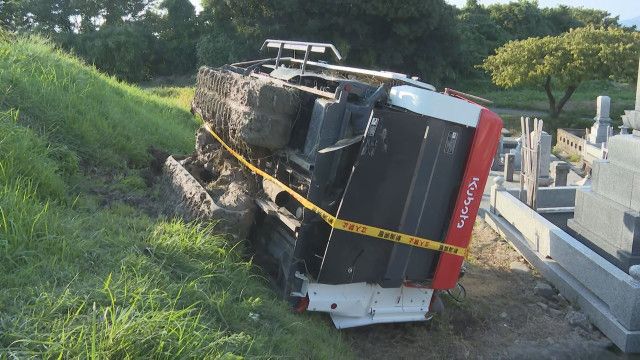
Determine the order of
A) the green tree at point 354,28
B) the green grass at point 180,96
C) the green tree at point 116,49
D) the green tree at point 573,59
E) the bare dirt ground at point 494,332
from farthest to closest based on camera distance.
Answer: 1. the green tree at point 116,49
2. the green tree at point 354,28
3. the green tree at point 573,59
4. the green grass at point 180,96
5. the bare dirt ground at point 494,332

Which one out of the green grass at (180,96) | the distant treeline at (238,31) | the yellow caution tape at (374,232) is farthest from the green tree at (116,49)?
the yellow caution tape at (374,232)

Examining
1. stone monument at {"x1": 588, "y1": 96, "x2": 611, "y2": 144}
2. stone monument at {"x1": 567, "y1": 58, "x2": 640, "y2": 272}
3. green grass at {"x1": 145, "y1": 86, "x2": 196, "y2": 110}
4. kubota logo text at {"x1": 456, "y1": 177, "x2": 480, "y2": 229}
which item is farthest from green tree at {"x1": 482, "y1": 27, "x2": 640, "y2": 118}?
kubota logo text at {"x1": 456, "y1": 177, "x2": 480, "y2": 229}

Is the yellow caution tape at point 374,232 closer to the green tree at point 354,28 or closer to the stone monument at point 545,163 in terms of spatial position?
the stone monument at point 545,163

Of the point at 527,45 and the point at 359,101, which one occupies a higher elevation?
the point at 527,45

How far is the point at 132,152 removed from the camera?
7973mm

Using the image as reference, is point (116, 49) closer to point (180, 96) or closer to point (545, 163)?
point (180, 96)

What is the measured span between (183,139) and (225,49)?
22.8 m

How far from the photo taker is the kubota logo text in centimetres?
508

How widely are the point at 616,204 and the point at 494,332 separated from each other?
8.67ft

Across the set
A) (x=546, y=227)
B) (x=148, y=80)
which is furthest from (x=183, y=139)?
(x=148, y=80)

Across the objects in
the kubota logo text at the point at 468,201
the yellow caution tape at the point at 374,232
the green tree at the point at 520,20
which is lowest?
the yellow caution tape at the point at 374,232

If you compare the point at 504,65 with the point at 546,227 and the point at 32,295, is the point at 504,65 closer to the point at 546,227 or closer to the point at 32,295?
the point at 546,227

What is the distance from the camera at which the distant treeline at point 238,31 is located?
30.7m

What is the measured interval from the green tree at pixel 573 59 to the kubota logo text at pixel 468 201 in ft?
69.1
